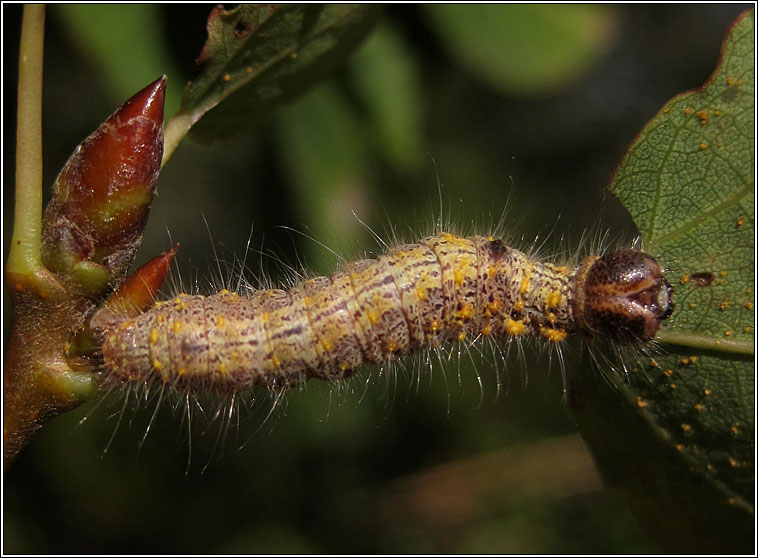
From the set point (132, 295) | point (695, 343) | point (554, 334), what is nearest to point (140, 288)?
point (132, 295)

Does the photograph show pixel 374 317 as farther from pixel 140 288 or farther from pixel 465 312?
pixel 140 288

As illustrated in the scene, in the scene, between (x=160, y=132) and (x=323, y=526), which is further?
(x=323, y=526)

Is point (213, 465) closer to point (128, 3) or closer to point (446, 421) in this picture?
point (446, 421)

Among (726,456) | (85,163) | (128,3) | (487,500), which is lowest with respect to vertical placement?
(487,500)

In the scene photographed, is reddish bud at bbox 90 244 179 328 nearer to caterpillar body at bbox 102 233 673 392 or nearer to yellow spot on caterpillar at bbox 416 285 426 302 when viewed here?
caterpillar body at bbox 102 233 673 392

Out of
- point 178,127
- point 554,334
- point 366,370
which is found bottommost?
point 366,370

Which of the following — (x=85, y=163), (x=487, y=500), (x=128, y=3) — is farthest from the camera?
(x=487, y=500)

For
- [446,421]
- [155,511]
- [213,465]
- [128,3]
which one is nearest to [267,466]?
[213,465]
